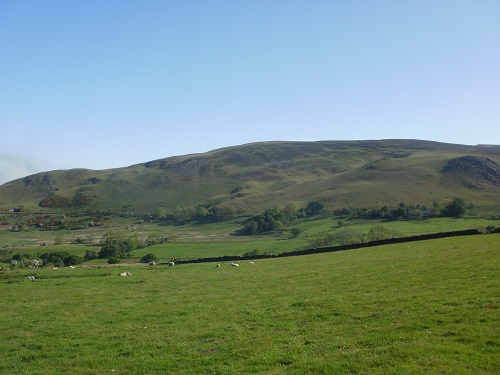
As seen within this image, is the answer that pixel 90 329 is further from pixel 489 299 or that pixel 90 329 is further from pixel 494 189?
pixel 494 189

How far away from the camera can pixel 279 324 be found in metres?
15.2

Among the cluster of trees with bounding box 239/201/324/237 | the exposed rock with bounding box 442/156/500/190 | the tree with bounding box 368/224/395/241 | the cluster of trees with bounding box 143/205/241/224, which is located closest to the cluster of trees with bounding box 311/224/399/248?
the tree with bounding box 368/224/395/241

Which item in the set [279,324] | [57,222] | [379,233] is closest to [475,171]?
[379,233]

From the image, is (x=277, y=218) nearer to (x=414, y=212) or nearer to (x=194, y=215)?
(x=414, y=212)

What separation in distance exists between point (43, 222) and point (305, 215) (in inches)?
4613

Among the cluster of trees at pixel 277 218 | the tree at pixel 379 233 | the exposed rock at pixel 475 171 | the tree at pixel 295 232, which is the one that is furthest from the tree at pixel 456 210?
the exposed rock at pixel 475 171

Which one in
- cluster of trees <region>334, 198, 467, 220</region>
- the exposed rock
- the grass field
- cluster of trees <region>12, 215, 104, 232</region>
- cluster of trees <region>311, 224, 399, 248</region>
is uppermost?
the exposed rock

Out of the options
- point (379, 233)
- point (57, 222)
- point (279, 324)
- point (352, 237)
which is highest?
point (57, 222)

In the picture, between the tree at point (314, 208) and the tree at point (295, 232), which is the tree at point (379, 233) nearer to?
the tree at point (295, 232)

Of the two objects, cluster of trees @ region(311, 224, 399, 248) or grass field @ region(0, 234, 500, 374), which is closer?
grass field @ region(0, 234, 500, 374)

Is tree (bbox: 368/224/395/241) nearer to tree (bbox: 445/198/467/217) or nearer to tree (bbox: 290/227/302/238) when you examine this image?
tree (bbox: 290/227/302/238)

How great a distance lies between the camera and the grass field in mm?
11055

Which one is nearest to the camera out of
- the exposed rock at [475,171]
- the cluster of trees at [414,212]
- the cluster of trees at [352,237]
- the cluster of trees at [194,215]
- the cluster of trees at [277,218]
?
the cluster of trees at [352,237]

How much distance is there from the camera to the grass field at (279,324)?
36.3ft
